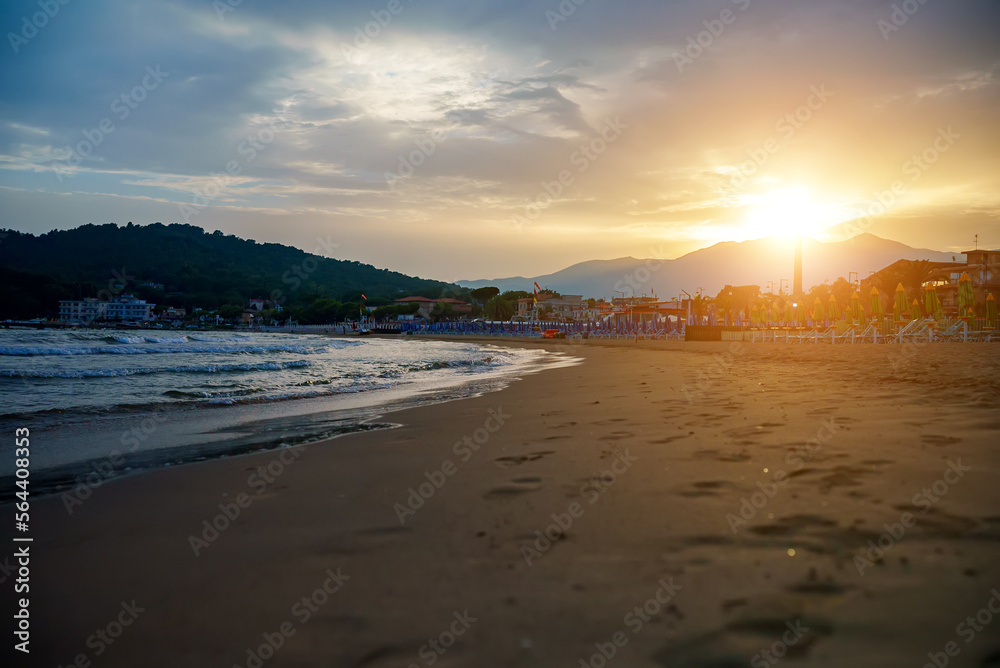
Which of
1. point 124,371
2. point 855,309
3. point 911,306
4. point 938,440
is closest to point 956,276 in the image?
point 911,306

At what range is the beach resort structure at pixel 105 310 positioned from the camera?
98.8 metres

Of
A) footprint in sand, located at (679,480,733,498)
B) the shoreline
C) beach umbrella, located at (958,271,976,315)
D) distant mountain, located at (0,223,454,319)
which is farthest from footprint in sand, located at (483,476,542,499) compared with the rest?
distant mountain, located at (0,223,454,319)

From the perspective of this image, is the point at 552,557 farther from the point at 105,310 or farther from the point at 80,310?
the point at 105,310

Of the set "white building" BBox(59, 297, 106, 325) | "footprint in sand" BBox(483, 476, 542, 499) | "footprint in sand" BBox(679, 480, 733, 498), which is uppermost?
"white building" BBox(59, 297, 106, 325)

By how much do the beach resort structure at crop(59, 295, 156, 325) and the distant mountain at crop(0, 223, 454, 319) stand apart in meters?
2.09

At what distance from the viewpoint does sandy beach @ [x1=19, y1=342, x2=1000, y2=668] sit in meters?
1.78

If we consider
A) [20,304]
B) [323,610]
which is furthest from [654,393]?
[20,304]

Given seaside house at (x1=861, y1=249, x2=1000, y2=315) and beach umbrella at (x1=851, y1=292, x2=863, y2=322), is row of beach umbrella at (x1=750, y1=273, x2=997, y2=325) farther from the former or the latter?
seaside house at (x1=861, y1=249, x2=1000, y2=315)

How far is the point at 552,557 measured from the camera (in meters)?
2.39

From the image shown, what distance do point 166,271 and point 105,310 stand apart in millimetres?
19696

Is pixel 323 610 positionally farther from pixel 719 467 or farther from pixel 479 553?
pixel 719 467

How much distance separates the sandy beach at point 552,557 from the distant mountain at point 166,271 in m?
109

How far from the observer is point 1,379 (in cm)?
1190

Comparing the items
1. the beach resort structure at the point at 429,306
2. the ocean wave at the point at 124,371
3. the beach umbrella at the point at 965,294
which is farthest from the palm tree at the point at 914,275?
the beach resort structure at the point at 429,306
